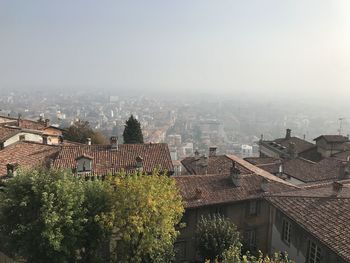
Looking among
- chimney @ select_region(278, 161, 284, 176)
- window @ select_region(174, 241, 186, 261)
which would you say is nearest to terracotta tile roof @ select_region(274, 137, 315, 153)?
chimney @ select_region(278, 161, 284, 176)

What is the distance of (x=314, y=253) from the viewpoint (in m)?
18.8

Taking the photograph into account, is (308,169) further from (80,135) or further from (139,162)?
(80,135)

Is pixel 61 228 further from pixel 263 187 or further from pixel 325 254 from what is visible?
pixel 263 187

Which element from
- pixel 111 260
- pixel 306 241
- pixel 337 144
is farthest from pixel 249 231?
pixel 337 144

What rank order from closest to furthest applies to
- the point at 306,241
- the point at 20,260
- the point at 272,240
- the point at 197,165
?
the point at 306,241, the point at 20,260, the point at 272,240, the point at 197,165

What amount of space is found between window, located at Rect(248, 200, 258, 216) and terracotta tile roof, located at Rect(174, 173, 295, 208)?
0.59 meters

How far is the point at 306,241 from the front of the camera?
19.5 m

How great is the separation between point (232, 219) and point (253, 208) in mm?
1893

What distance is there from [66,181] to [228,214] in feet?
41.9

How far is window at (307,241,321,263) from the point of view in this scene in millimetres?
18422

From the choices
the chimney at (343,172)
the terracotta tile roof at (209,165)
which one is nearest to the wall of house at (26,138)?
the terracotta tile roof at (209,165)

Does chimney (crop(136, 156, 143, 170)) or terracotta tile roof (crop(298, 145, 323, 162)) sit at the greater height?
chimney (crop(136, 156, 143, 170))

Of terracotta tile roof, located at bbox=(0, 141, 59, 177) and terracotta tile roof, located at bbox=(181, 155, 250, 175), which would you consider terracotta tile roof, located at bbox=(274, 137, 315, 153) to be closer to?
terracotta tile roof, located at bbox=(181, 155, 250, 175)

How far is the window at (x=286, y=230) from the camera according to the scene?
21.6 meters
